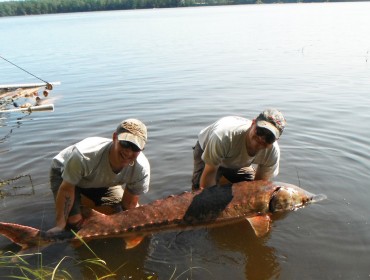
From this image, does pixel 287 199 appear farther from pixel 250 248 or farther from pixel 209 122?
pixel 209 122

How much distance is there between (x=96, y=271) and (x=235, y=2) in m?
107

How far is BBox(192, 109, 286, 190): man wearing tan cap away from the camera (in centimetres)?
410

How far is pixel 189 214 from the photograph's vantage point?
15.5ft

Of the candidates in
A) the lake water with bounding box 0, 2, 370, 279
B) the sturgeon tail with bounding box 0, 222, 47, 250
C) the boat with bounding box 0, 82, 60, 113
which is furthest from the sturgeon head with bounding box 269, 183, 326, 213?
the boat with bounding box 0, 82, 60, 113

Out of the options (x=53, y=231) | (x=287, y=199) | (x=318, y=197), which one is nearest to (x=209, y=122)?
(x=318, y=197)

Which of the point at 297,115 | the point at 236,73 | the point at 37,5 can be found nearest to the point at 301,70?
the point at 236,73

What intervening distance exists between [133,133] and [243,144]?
144 cm

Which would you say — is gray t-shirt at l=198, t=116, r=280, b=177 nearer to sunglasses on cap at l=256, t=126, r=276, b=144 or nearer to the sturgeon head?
the sturgeon head

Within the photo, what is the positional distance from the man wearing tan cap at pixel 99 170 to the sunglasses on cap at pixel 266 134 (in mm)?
1151

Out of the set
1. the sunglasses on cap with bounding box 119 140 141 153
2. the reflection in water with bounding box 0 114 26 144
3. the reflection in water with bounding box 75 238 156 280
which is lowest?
the reflection in water with bounding box 0 114 26 144

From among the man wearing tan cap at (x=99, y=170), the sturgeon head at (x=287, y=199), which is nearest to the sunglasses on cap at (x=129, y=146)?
the man wearing tan cap at (x=99, y=170)

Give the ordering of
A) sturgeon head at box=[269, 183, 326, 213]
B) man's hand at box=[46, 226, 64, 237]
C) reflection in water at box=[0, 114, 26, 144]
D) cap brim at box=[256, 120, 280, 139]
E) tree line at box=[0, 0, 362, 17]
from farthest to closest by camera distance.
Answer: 1. tree line at box=[0, 0, 362, 17]
2. reflection in water at box=[0, 114, 26, 144]
3. sturgeon head at box=[269, 183, 326, 213]
4. man's hand at box=[46, 226, 64, 237]
5. cap brim at box=[256, 120, 280, 139]

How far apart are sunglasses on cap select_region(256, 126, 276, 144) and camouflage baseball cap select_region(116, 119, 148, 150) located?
1163 mm

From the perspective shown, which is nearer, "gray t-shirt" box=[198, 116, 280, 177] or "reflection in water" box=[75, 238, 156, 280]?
"reflection in water" box=[75, 238, 156, 280]
